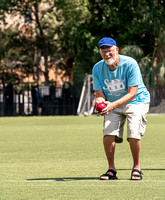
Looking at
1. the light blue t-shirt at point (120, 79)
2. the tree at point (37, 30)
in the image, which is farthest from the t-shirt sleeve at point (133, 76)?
the tree at point (37, 30)

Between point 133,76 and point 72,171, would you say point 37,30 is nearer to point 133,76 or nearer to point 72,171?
point 72,171

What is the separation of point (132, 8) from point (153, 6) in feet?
8.05

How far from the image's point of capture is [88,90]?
→ 112 ft

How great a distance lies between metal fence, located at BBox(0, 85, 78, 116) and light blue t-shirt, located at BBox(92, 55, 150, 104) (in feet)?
95.5

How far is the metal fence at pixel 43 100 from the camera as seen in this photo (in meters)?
37.4

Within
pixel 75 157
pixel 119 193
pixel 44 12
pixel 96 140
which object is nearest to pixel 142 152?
pixel 75 157

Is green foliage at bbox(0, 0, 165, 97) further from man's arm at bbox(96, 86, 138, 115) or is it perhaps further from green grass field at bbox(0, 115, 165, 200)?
man's arm at bbox(96, 86, 138, 115)

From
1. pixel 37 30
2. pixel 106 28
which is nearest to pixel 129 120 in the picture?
pixel 106 28

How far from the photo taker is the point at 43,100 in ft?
123

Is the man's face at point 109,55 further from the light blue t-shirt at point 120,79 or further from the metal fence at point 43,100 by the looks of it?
the metal fence at point 43,100

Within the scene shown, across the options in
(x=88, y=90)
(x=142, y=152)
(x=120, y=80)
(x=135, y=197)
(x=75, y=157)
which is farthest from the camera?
(x=88, y=90)

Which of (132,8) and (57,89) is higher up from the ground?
(132,8)

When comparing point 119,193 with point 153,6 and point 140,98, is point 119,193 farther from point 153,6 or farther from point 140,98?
point 153,6

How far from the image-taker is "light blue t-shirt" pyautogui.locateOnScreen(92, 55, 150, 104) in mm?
7984
